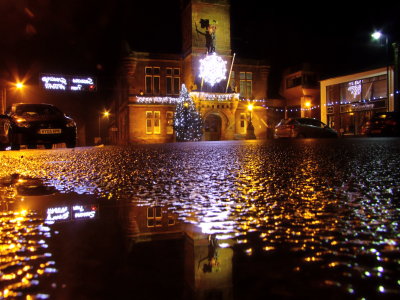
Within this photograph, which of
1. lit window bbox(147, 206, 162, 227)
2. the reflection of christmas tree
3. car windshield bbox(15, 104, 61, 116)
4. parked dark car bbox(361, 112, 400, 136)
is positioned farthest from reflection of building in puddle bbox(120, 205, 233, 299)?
the reflection of christmas tree

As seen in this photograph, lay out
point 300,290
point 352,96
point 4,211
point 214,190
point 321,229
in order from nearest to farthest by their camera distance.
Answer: point 300,290 < point 321,229 < point 4,211 < point 214,190 < point 352,96

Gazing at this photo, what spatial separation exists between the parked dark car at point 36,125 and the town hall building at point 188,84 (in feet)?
85.7

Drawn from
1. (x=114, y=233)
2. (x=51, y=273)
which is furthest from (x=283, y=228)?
(x=51, y=273)

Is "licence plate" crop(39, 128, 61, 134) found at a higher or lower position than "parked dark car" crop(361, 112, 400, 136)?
lower

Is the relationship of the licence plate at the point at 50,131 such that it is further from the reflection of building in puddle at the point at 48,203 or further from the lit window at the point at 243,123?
the lit window at the point at 243,123

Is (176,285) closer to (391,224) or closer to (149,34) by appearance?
(391,224)

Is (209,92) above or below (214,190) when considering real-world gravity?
above

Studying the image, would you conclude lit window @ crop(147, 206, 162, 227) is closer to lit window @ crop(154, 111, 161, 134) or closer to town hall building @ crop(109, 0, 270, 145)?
town hall building @ crop(109, 0, 270, 145)

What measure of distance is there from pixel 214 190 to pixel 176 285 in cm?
212

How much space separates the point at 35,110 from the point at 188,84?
28.3 metres

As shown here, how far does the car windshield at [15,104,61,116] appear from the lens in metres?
13.0

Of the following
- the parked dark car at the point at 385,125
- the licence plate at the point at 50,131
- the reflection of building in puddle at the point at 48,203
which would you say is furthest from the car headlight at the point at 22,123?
the parked dark car at the point at 385,125

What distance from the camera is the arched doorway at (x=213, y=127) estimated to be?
4097 cm

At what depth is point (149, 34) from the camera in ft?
142
